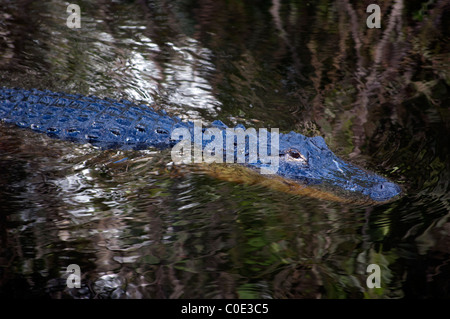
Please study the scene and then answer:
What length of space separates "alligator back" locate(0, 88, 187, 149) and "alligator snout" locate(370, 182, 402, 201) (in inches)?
58.2

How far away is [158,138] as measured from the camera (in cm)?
322

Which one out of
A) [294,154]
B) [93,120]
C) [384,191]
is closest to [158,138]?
[93,120]

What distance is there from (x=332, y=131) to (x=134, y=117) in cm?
158

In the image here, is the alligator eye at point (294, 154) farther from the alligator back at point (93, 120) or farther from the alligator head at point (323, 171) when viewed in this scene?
the alligator back at point (93, 120)

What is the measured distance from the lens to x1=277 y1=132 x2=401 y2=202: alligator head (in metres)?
2.68

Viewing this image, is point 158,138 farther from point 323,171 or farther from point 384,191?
point 384,191

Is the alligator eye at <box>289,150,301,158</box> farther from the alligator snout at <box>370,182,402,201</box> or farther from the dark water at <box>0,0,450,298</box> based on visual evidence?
the alligator snout at <box>370,182,402,201</box>

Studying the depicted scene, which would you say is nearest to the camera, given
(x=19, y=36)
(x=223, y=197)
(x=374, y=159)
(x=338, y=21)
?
(x=223, y=197)

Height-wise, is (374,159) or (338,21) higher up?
(338,21)

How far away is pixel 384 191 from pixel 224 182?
1044mm

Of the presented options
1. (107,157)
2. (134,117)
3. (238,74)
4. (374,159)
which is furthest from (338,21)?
(107,157)

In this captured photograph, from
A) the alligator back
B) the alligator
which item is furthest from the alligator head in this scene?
the alligator back
